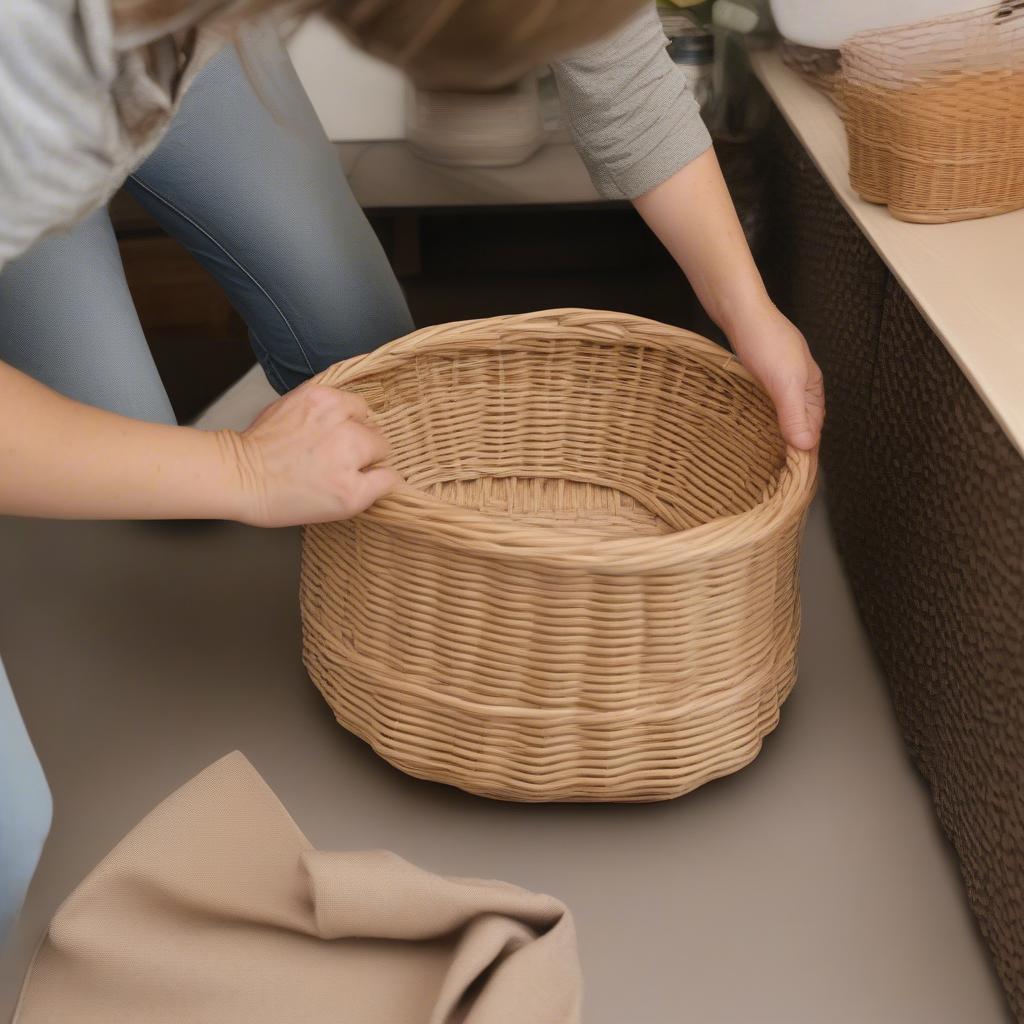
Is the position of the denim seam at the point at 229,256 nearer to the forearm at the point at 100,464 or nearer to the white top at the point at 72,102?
the forearm at the point at 100,464

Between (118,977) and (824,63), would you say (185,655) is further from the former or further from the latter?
(824,63)

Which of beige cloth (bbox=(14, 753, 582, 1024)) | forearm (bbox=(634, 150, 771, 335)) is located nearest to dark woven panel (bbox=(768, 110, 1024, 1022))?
forearm (bbox=(634, 150, 771, 335))

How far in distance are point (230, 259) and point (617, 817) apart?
63 cm

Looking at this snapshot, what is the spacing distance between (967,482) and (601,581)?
9.9 inches

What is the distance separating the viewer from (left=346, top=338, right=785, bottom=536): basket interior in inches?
43.6

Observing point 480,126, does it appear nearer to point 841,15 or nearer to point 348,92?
point 348,92

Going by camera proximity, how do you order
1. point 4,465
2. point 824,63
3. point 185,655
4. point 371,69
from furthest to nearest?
point 371,69, point 824,63, point 185,655, point 4,465

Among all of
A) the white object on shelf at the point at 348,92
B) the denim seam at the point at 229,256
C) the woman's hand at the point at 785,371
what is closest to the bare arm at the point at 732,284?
the woman's hand at the point at 785,371

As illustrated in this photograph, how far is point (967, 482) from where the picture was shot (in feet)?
2.71

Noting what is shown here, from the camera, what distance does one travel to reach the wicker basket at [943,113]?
3.26 ft

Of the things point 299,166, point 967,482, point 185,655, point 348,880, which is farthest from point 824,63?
point 348,880

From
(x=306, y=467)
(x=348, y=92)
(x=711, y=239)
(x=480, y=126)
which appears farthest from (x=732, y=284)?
(x=348, y=92)

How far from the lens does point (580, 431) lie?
1.21m

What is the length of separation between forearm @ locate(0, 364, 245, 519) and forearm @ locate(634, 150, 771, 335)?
1.37 ft
